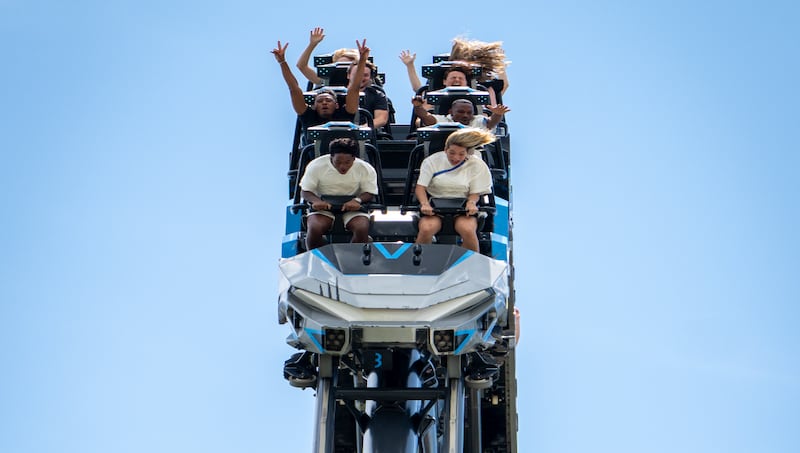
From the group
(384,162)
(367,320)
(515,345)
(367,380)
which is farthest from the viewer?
(515,345)

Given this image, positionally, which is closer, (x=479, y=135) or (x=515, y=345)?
(x=479, y=135)

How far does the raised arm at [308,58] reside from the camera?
14.7 meters

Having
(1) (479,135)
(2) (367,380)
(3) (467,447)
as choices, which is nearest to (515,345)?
(3) (467,447)

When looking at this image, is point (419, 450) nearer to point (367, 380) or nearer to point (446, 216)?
point (367, 380)

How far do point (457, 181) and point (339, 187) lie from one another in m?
0.91

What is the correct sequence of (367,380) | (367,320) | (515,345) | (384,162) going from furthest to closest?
(515,345) → (384,162) → (367,380) → (367,320)

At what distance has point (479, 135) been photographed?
1170 centimetres

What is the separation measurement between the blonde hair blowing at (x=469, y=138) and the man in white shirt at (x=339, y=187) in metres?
0.68

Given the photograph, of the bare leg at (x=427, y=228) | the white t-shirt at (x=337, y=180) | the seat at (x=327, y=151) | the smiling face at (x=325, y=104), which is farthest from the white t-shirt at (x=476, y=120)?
the bare leg at (x=427, y=228)

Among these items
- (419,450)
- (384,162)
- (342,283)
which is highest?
(384,162)

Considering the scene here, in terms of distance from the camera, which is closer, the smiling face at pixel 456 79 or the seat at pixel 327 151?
the seat at pixel 327 151

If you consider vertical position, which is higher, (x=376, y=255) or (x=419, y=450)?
(x=376, y=255)

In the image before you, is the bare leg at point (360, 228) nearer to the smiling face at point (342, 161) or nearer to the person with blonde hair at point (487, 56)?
the smiling face at point (342, 161)

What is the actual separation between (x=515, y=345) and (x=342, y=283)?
12.8 feet
